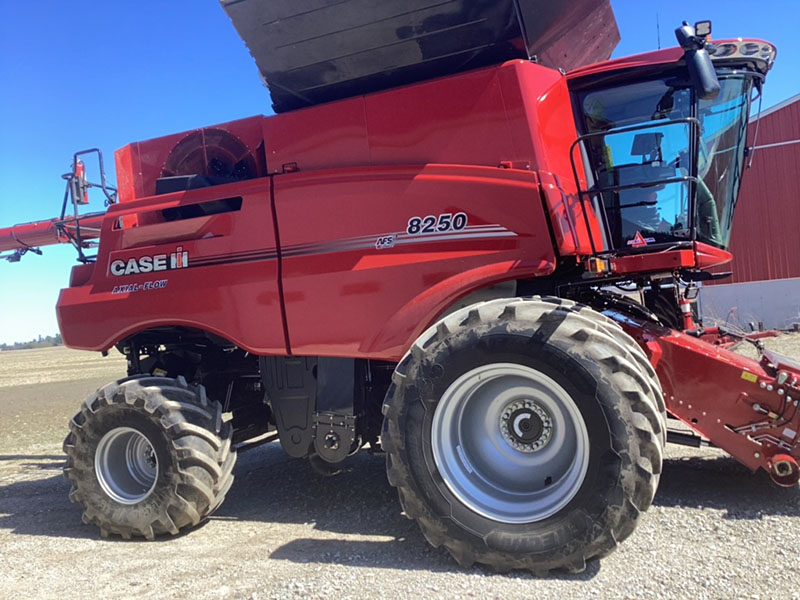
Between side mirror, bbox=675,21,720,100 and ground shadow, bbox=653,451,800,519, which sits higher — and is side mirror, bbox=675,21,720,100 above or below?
above

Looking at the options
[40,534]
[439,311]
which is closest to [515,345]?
[439,311]

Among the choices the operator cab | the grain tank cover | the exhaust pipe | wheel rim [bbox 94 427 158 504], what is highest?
the grain tank cover

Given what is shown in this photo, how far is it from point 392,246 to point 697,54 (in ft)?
6.84

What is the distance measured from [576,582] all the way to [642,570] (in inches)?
13.7

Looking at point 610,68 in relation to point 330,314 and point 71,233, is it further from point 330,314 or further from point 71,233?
point 71,233

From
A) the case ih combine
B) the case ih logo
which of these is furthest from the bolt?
the case ih logo

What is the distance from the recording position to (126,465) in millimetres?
4664

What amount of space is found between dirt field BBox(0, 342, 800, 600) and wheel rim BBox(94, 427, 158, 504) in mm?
367

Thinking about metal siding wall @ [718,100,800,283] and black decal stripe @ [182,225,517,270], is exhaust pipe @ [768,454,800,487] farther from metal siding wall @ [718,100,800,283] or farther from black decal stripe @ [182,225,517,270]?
metal siding wall @ [718,100,800,283]

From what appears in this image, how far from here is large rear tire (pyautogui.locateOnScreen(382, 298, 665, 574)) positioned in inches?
121

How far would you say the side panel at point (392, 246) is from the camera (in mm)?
3787

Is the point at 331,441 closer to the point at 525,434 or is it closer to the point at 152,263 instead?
the point at 525,434

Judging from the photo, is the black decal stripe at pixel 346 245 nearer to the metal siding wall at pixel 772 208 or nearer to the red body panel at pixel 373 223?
the red body panel at pixel 373 223

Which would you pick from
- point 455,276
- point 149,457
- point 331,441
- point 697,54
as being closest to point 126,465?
point 149,457
